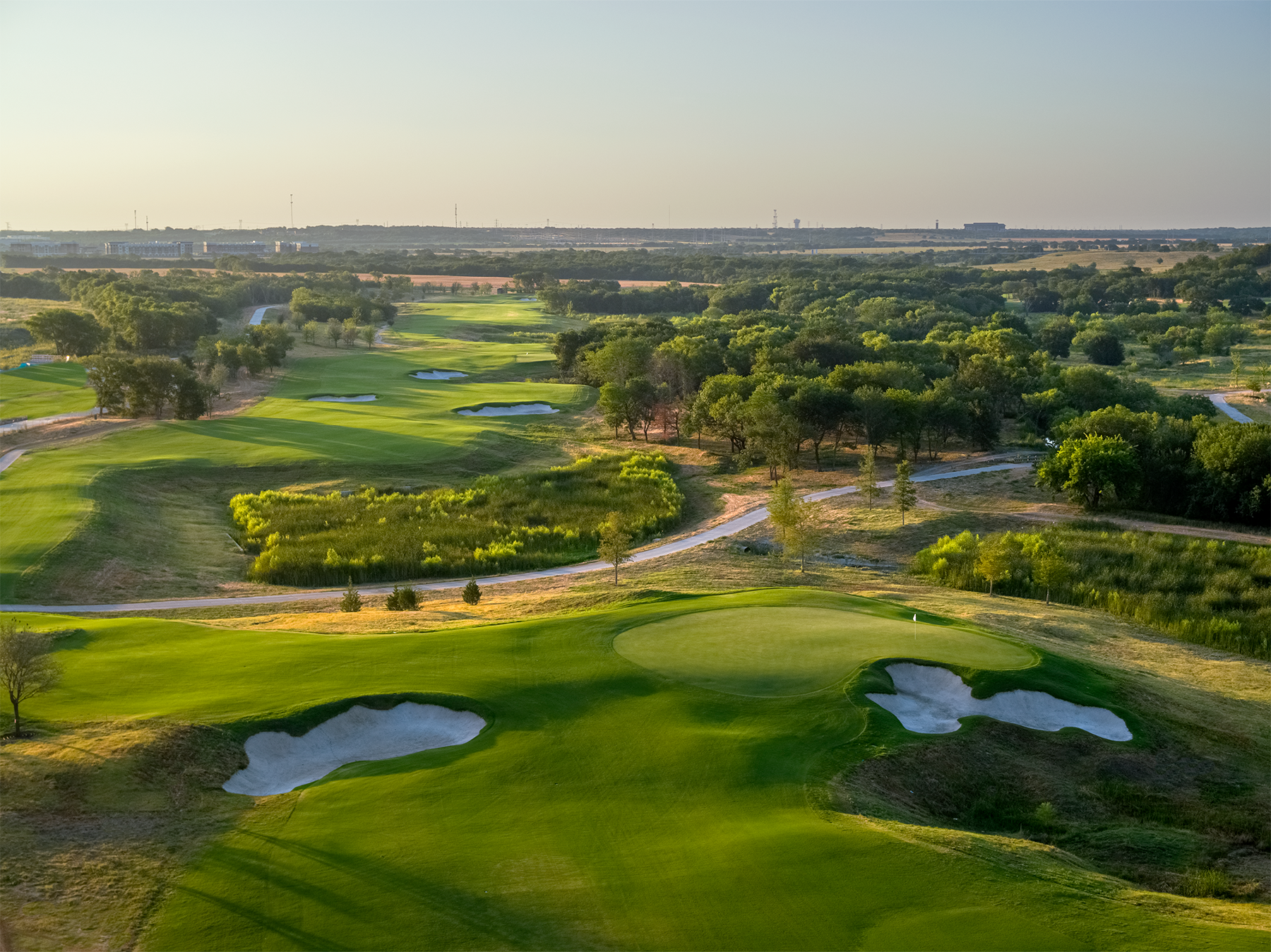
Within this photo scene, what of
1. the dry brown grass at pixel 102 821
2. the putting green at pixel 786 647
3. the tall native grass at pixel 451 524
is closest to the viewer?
the dry brown grass at pixel 102 821

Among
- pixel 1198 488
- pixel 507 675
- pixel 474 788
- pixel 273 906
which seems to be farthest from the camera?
pixel 1198 488

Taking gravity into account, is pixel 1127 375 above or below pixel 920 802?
above

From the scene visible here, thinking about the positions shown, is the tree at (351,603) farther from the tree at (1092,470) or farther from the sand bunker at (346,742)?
the tree at (1092,470)

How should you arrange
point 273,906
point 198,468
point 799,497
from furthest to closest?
point 198,468 < point 799,497 < point 273,906

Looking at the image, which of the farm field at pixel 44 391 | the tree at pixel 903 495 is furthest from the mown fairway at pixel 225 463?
the tree at pixel 903 495

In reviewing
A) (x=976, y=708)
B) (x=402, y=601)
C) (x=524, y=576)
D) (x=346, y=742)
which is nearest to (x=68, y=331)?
(x=524, y=576)

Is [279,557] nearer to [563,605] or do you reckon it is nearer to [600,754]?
[563,605]

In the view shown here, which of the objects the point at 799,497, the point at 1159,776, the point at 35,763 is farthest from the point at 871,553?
the point at 35,763
